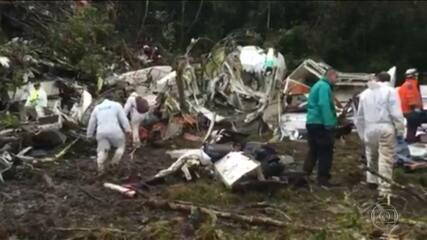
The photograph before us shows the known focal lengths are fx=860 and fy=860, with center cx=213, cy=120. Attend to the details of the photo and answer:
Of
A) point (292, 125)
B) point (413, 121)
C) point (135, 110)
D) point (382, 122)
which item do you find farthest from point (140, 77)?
point (382, 122)

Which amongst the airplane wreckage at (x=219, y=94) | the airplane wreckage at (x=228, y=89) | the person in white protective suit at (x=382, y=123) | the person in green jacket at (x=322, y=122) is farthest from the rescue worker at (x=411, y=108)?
the person in white protective suit at (x=382, y=123)

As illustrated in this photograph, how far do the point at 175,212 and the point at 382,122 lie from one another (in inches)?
107

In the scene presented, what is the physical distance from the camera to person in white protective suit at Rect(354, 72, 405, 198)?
1013 centimetres

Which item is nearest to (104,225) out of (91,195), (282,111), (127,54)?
(91,195)

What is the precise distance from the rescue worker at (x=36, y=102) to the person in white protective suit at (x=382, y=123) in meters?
6.92

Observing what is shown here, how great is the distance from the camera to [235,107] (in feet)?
60.2

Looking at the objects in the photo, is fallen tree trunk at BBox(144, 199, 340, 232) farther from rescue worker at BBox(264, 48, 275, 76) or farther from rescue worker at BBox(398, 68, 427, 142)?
rescue worker at BBox(264, 48, 275, 76)

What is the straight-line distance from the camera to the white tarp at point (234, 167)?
1038 centimetres

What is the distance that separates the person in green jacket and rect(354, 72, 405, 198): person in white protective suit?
48cm

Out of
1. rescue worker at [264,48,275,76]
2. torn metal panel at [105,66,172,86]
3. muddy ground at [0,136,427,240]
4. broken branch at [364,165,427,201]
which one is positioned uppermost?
rescue worker at [264,48,275,76]

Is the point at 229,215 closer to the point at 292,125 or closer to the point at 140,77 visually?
the point at 292,125

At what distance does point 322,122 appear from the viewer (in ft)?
35.5

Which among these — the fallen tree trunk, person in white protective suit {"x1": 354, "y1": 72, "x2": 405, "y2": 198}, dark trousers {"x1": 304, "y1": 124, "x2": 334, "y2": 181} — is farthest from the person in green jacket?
the fallen tree trunk

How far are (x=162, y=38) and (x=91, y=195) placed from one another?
19961mm
